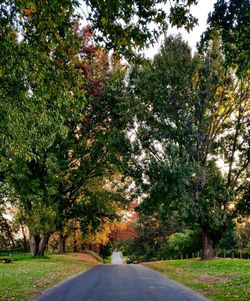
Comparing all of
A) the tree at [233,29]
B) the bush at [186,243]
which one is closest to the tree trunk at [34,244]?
the bush at [186,243]

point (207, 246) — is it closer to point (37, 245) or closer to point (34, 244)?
point (37, 245)

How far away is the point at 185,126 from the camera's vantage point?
32.0 meters

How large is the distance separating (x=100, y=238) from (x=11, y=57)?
4683cm

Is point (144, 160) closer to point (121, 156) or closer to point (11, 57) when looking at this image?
point (121, 156)

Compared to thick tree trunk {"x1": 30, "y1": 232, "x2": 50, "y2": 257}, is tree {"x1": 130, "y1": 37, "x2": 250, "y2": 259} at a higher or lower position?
higher

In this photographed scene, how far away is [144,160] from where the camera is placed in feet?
110

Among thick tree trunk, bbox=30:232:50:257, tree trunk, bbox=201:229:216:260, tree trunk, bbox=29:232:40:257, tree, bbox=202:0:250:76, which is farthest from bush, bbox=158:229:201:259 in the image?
tree, bbox=202:0:250:76

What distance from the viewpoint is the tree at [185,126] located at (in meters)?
31.7

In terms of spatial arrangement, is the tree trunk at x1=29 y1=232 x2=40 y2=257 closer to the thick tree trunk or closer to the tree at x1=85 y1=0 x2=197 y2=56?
the thick tree trunk

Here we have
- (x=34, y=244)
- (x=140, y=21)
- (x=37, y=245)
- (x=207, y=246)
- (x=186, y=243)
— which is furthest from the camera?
(x=186, y=243)

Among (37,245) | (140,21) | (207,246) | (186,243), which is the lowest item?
(186,243)

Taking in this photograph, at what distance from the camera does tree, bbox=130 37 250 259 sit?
3166 centimetres

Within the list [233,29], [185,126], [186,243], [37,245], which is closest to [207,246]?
[185,126]

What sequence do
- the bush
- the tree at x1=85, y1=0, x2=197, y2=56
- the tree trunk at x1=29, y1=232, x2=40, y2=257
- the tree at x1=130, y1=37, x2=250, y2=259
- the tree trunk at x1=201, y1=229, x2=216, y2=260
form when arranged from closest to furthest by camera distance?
the tree at x1=85, y1=0, x2=197, y2=56
the tree at x1=130, y1=37, x2=250, y2=259
the tree trunk at x1=201, y1=229, x2=216, y2=260
the tree trunk at x1=29, y1=232, x2=40, y2=257
the bush
